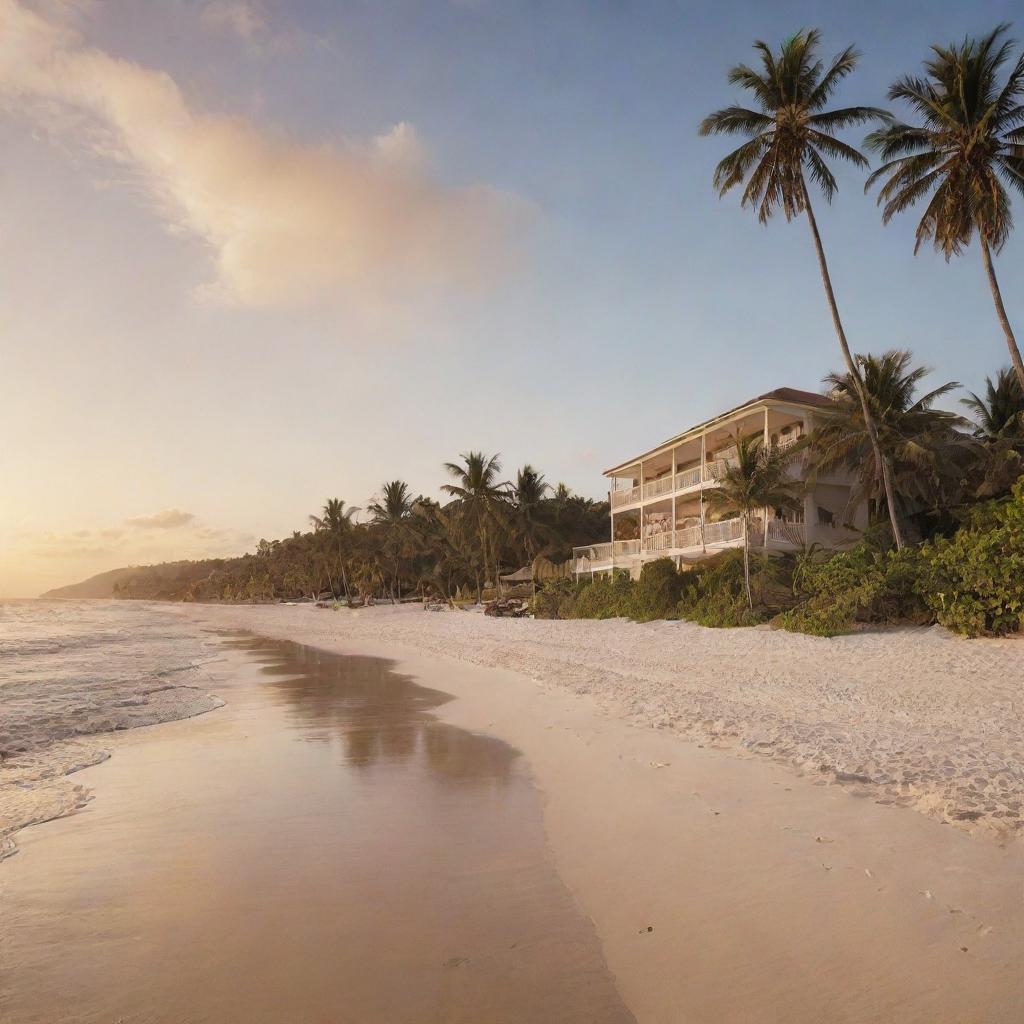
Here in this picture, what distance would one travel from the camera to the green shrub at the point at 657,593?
78.8 ft

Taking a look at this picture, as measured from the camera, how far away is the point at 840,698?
10453 millimetres

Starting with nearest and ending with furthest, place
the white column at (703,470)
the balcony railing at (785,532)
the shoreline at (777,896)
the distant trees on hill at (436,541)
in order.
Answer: the shoreline at (777,896), the balcony railing at (785,532), the white column at (703,470), the distant trees on hill at (436,541)

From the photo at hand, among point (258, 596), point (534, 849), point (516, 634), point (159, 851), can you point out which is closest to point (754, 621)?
point (516, 634)

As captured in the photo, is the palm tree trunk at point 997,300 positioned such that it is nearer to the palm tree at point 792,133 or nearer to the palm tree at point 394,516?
the palm tree at point 792,133

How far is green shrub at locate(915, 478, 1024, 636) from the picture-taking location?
43.5 feet

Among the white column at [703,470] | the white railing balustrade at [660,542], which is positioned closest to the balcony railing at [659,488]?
the white column at [703,470]

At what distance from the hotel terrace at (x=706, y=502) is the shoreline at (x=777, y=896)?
66.3ft

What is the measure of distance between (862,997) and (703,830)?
2.12 metres

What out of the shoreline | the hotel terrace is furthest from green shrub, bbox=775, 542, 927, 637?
the shoreline

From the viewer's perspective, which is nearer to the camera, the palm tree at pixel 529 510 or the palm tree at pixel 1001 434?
the palm tree at pixel 1001 434

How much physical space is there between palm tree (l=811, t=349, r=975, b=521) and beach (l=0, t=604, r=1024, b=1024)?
15.9 m

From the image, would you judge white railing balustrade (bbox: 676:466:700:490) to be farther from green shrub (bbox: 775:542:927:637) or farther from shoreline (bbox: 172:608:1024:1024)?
shoreline (bbox: 172:608:1024:1024)

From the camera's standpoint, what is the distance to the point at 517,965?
3.38 metres

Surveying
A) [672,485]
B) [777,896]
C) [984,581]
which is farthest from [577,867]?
[672,485]
